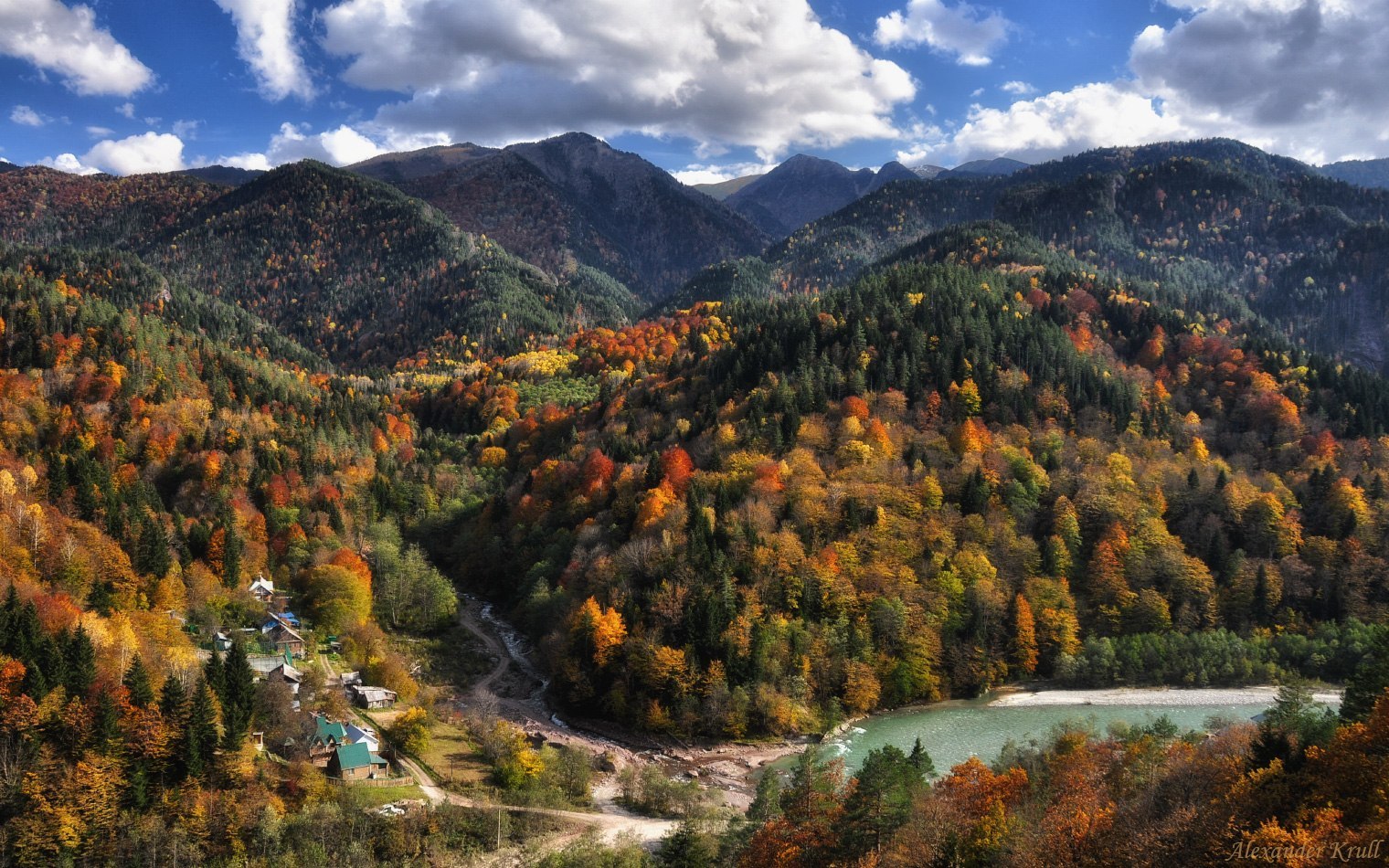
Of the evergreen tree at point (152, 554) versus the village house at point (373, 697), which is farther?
the evergreen tree at point (152, 554)

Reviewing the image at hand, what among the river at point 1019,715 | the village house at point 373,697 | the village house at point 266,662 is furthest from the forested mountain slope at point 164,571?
the river at point 1019,715

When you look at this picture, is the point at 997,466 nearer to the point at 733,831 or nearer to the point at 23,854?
the point at 733,831

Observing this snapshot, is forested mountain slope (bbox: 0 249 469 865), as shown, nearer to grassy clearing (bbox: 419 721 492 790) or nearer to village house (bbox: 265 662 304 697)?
village house (bbox: 265 662 304 697)

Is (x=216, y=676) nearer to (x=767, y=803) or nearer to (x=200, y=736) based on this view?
(x=200, y=736)

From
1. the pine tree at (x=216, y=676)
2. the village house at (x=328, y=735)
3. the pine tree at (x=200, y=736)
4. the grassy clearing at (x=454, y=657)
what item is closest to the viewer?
the pine tree at (x=200, y=736)

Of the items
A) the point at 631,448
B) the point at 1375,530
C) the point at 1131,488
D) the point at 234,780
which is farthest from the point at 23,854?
the point at 1375,530

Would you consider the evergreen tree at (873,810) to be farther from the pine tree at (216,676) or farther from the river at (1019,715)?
the pine tree at (216,676)

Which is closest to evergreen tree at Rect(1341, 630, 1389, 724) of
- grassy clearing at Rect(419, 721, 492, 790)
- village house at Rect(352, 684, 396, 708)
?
grassy clearing at Rect(419, 721, 492, 790)
